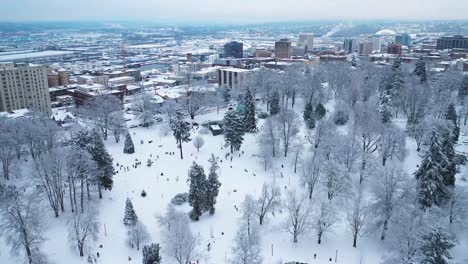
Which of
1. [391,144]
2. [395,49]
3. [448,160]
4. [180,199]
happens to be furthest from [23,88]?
[395,49]

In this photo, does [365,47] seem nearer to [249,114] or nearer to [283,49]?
[283,49]

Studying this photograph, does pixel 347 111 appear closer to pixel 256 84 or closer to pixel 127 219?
pixel 256 84

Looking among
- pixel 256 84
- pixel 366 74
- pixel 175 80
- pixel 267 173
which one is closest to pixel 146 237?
pixel 267 173

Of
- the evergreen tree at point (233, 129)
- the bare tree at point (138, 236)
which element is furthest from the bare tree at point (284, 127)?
the bare tree at point (138, 236)

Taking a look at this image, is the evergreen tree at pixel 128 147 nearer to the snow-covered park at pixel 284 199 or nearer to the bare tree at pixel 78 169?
the snow-covered park at pixel 284 199

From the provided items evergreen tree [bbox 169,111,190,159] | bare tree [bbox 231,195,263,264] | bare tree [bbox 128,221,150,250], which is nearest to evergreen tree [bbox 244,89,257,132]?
evergreen tree [bbox 169,111,190,159]
